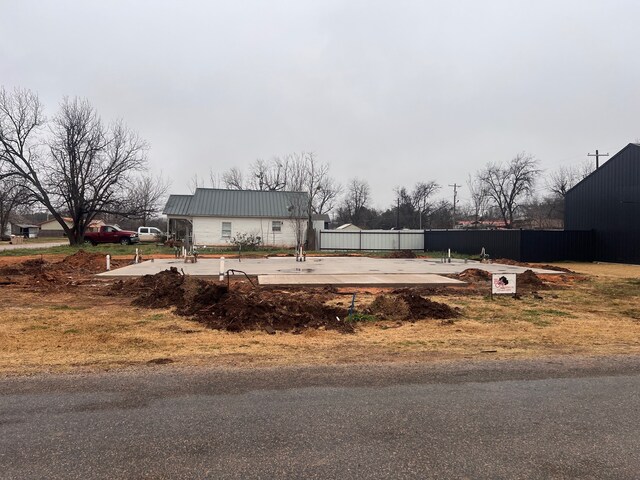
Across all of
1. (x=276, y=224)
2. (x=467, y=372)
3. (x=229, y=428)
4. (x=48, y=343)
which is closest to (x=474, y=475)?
(x=229, y=428)

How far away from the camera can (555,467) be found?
10.4 feet

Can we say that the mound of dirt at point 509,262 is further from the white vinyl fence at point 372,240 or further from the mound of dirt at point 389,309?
the mound of dirt at point 389,309

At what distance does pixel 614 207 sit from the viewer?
26.7 m

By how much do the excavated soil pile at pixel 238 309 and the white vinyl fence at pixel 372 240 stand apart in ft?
86.8

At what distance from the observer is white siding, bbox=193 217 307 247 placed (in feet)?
124

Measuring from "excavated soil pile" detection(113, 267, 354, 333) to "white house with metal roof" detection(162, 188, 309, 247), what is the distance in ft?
85.7

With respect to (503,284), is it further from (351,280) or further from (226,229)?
(226,229)

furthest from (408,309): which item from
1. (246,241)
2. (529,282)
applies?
(246,241)

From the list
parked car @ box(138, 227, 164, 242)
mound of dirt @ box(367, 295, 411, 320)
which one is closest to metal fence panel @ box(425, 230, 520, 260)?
mound of dirt @ box(367, 295, 411, 320)

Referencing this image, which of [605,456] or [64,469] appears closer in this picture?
[64,469]

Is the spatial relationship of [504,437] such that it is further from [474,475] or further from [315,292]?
[315,292]

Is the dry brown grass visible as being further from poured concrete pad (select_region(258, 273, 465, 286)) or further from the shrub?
the shrub

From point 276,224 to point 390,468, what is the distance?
119 ft

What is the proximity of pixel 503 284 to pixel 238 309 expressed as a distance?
7.03m
